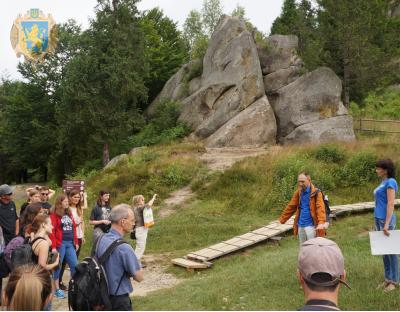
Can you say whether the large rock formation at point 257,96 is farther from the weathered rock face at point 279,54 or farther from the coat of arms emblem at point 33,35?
the coat of arms emblem at point 33,35

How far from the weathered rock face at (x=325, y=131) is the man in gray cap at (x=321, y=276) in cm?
2119

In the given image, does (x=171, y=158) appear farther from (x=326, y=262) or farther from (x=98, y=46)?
(x=326, y=262)

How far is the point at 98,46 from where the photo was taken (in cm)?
2644

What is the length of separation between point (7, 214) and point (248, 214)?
9.64 metres

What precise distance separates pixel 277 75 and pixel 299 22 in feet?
10.6

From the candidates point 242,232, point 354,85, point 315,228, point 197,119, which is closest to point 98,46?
point 197,119

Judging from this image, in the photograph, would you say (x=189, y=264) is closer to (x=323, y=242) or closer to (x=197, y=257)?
(x=197, y=257)

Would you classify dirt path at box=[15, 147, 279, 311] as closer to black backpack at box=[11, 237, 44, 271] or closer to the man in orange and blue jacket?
black backpack at box=[11, 237, 44, 271]

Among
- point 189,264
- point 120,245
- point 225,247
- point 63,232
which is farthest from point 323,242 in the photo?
point 225,247

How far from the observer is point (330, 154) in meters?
19.5

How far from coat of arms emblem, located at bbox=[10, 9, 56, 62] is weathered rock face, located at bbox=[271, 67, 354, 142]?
19.7 meters

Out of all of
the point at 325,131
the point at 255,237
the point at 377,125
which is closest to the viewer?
the point at 255,237

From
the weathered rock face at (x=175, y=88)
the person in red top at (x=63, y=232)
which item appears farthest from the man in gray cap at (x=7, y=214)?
the weathered rock face at (x=175, y=88)

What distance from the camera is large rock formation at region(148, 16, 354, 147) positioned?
2470 centimetres
